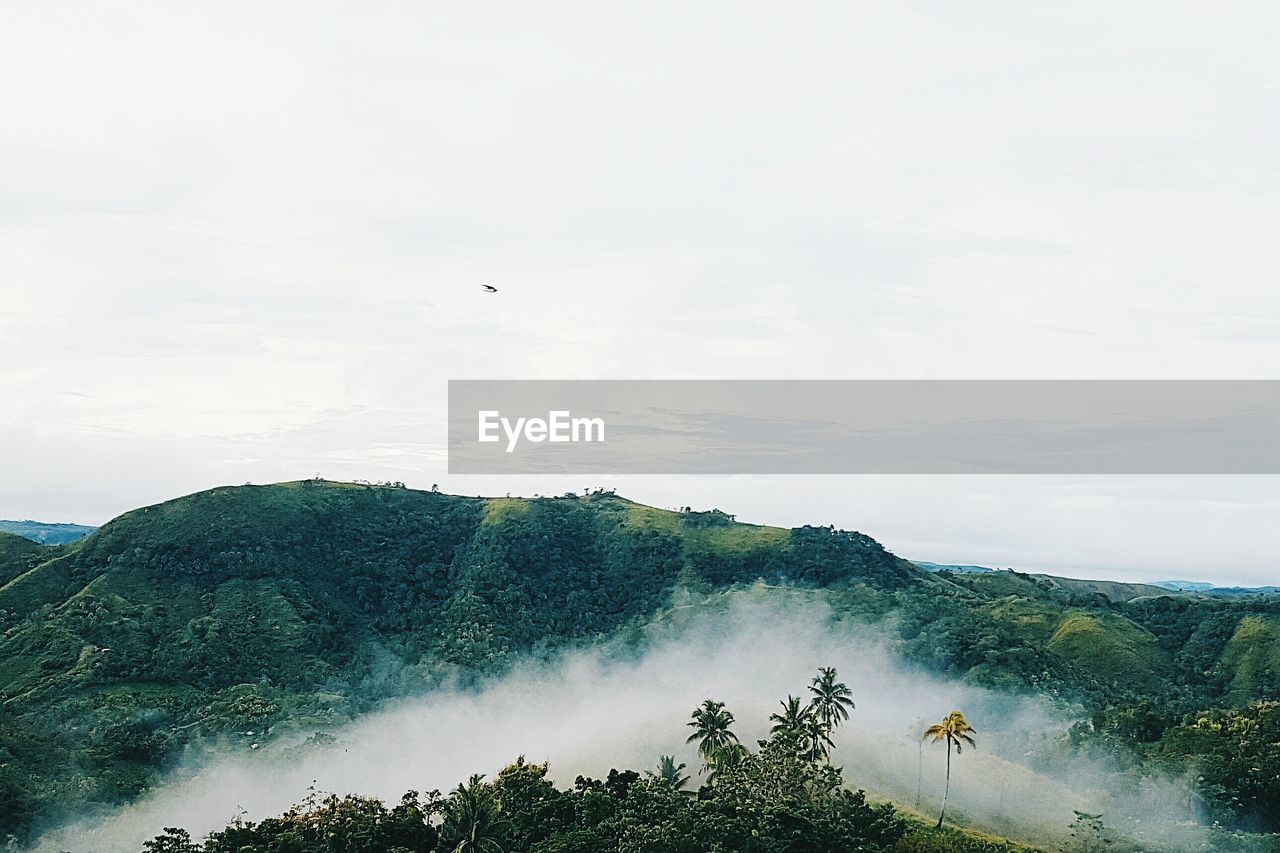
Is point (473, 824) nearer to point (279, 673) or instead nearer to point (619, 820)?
point (619, 820)

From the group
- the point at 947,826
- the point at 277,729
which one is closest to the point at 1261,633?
the point at 947,826

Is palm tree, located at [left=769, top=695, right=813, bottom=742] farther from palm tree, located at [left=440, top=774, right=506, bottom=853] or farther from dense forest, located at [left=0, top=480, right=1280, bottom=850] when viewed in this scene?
dense forest, located at [left=0, top=480, right=1280, bottom=850]

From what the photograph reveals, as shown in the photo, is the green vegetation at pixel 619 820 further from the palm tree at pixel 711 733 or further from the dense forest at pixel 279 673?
the dense forest at pixel 279 673

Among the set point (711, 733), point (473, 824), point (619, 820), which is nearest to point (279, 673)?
point (711, 733)

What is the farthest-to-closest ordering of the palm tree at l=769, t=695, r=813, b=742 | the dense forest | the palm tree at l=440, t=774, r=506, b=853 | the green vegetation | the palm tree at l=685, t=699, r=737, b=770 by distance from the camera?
the dense forest
the palm tree at l=685, t=699, r=737, b=770
the palm tree at l=769, t=695, r=813, b=742
the green vegetation
the palm tree at l=440, t=774, r=506, b=853

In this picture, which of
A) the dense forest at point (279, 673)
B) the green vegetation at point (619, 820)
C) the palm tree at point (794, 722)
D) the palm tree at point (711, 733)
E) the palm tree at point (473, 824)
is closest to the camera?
the palm tree at point (473, 824)

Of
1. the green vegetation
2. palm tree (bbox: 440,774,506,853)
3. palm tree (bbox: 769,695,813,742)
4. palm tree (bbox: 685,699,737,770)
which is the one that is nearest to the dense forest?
the green vegetation

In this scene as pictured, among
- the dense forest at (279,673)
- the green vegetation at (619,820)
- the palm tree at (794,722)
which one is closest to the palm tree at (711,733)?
the green vegetation at (619,820)

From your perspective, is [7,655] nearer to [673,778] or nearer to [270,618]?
[270,618]
